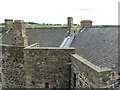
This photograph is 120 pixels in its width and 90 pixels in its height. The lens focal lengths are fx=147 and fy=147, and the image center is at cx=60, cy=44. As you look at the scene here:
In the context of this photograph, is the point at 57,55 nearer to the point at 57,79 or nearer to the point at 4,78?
the point at 57,79

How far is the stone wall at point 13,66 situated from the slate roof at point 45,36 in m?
6.88

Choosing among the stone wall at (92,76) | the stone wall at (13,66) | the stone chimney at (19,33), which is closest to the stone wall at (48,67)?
the stone wall at (13,66)

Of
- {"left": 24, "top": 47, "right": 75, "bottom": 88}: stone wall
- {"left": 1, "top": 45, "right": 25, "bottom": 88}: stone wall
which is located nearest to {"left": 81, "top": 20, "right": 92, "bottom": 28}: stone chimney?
{"left": 24, "top": 47, "right": 75, "bottom": 88}: stone wall

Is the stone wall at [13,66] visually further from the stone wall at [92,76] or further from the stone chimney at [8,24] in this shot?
the stone chimney at [8,24]

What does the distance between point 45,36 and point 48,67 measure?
10392 millimetres

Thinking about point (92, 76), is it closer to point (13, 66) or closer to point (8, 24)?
point (13, 66)

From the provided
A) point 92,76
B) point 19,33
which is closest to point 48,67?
point 19,33

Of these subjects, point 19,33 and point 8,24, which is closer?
point 19,33

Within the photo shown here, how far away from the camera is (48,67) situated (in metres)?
9.55

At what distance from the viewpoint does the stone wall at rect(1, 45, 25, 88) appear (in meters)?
10.9

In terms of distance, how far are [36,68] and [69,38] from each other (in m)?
8.69

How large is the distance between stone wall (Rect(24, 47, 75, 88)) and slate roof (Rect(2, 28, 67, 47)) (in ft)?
26.0

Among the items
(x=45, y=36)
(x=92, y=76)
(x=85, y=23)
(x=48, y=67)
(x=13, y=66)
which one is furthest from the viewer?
(x=45, y=36)

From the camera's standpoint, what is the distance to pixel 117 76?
276 inches
